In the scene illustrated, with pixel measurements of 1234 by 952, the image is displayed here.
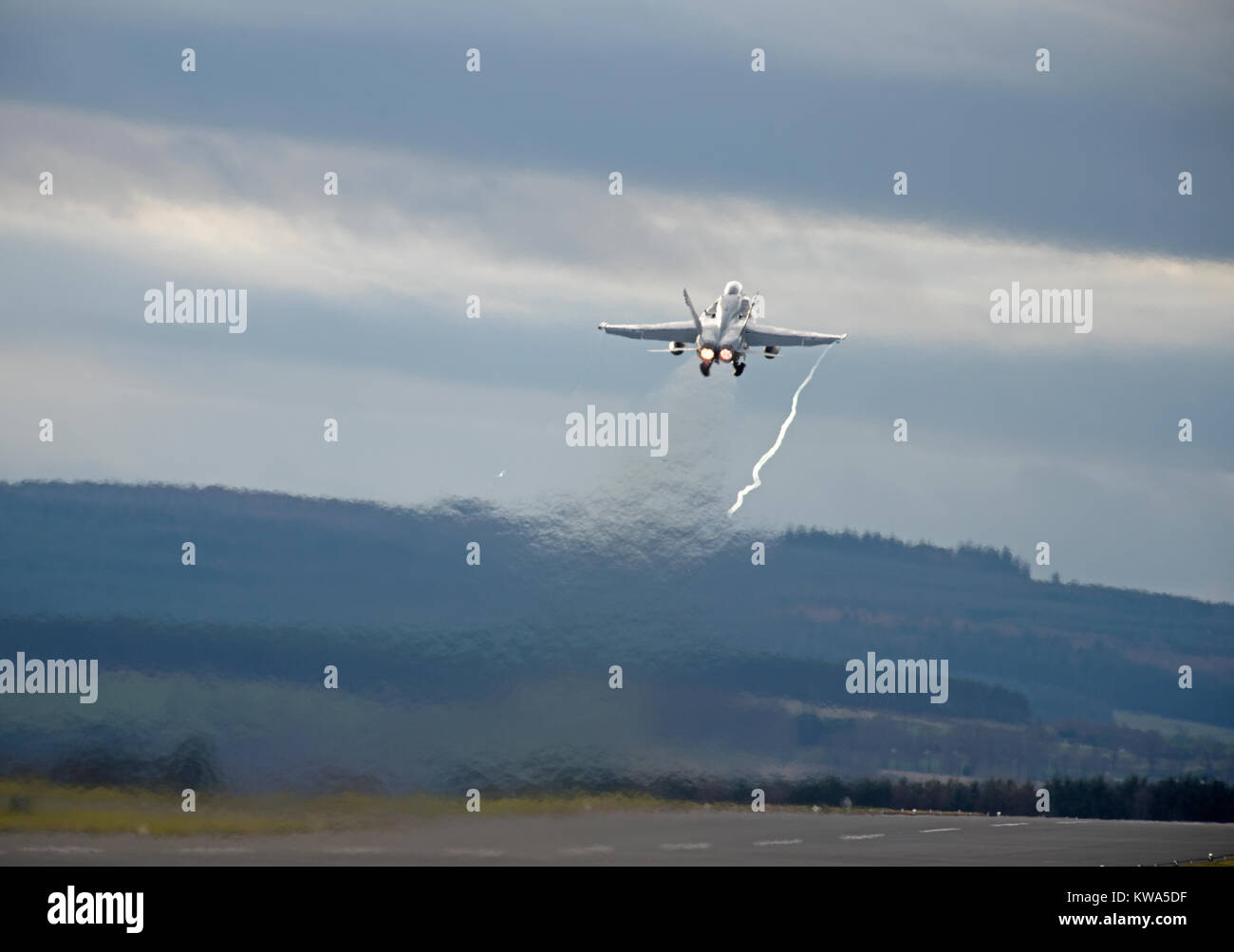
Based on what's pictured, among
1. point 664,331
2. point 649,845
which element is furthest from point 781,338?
point 649,845

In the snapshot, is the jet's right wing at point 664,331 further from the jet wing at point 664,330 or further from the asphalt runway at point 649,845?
the asphalt runway at point 649,845

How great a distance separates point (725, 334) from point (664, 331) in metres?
7.12

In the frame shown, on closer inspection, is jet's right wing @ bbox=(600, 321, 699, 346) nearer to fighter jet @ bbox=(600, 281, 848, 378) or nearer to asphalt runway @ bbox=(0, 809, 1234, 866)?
fighter jet @ bbox=(600, 281, 848, 378)

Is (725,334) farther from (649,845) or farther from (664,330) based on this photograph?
(649,845)

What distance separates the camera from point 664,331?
117562mm

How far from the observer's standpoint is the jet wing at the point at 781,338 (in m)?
116

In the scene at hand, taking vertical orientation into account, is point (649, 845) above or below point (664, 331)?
below

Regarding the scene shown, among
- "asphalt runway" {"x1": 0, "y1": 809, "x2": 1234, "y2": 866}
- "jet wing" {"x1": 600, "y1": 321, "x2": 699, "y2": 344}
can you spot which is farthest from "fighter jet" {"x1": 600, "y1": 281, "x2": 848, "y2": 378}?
"asphalt runway" {"x1": 0, "y1": 809, "x2": 1234, "y2": 866}

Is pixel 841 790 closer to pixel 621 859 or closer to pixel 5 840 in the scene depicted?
pixel 621 859

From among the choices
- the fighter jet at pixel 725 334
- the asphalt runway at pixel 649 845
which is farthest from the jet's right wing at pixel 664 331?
the asphalt runway at pixel 649 845

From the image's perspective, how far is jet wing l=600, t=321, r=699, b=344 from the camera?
117m

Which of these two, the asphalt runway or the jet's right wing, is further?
the jet's right wing

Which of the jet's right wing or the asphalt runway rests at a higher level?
the jet's right wing
